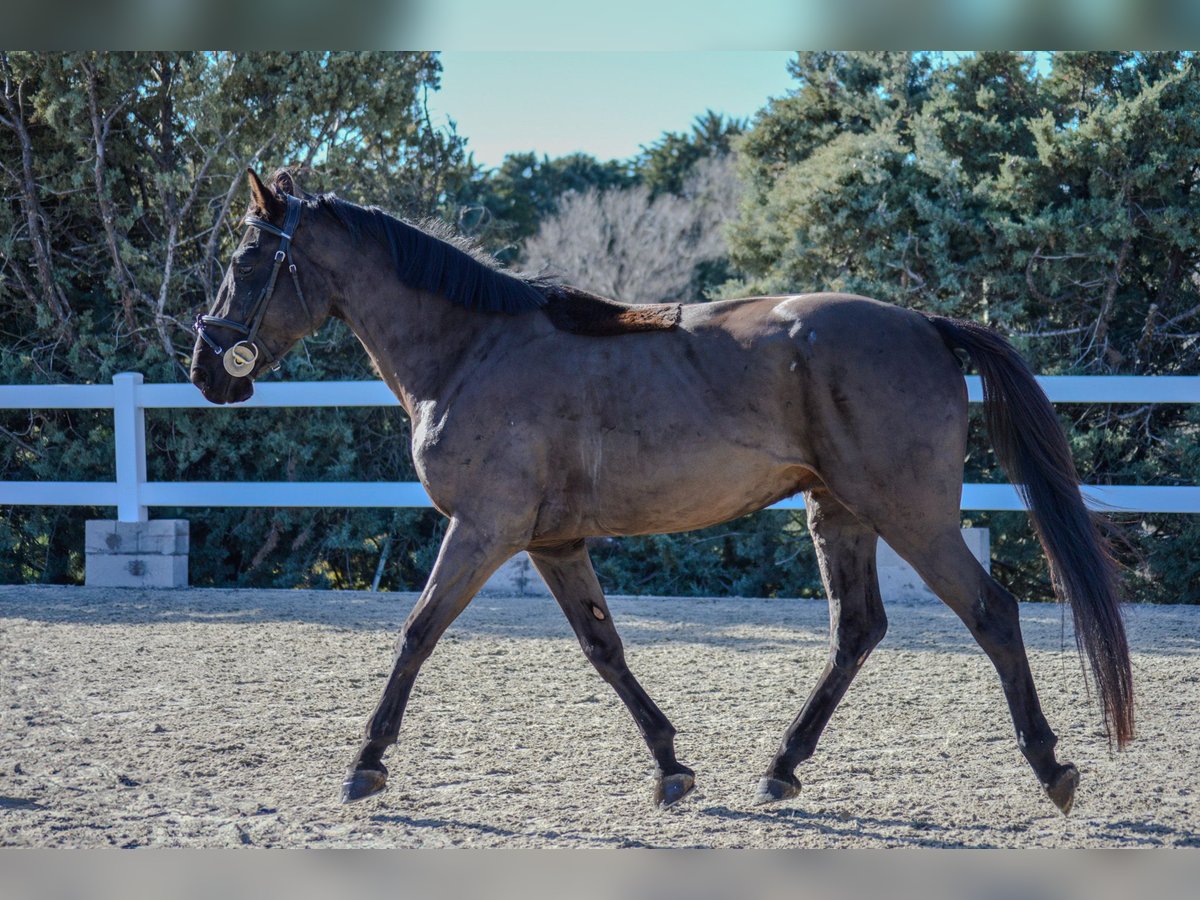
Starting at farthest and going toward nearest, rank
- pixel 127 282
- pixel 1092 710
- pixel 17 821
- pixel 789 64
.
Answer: pixel 789 64, pixel 127 282, pixel 1092 710, pixel 17 821

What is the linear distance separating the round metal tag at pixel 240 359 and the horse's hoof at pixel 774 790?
2.30 metres

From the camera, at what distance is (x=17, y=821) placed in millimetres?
3494

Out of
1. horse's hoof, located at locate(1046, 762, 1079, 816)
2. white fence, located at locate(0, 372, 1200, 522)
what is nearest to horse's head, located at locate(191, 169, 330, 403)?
horse's hoof, located at locate(1046, 762, 1079, 816)

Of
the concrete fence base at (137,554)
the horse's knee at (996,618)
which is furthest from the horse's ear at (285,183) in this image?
the concrete fence base at (137,554)

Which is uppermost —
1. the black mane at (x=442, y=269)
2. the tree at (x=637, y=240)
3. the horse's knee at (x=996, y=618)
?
the tree at (x=637, y=240)

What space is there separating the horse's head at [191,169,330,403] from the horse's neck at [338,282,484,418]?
0.21m

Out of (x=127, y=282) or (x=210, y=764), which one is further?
(x=127, y=282)

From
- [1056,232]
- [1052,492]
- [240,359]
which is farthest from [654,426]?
[1056,232]

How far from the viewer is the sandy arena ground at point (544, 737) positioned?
3471mm

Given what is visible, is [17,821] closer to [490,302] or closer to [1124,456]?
[490,302]

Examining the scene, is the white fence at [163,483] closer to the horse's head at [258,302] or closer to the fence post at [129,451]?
the fence post at [129,451]

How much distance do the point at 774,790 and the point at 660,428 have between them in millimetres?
1272

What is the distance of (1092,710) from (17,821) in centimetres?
419
